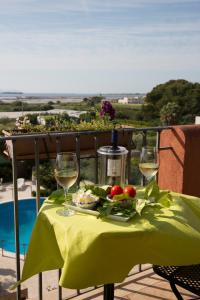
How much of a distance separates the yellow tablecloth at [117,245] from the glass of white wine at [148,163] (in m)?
0.35

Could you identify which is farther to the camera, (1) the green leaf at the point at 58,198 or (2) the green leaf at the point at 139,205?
(1) the green leaf at the point at 58,198

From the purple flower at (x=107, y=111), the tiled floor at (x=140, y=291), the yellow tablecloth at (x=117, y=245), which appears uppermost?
the purple flower at (x=107, y=111)

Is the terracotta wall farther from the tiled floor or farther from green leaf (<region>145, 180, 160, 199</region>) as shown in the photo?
green leaf (<region>145, 180, 160, 199</region>)

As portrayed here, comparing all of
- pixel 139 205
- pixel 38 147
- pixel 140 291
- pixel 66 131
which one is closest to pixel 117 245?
pixel 139 205

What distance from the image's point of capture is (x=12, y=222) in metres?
11.2

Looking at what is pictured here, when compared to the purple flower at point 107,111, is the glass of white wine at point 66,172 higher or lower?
lower

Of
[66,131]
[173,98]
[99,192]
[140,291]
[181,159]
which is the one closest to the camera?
[99,192]

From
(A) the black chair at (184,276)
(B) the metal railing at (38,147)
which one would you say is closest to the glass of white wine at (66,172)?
(B) the metal railing at (38,147)

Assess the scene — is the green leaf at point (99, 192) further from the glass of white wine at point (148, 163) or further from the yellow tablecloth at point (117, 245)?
the glass of white wine at point (148, 163)

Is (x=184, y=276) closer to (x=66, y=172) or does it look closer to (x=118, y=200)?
(x=118, y=200)

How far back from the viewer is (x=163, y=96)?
38938 millimetres

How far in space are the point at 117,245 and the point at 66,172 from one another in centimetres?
43

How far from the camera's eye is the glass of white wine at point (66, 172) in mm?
1450

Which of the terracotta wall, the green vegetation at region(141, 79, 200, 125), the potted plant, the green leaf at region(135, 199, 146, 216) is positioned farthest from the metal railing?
the green vegetation at region(141, 79, 200, 125)
